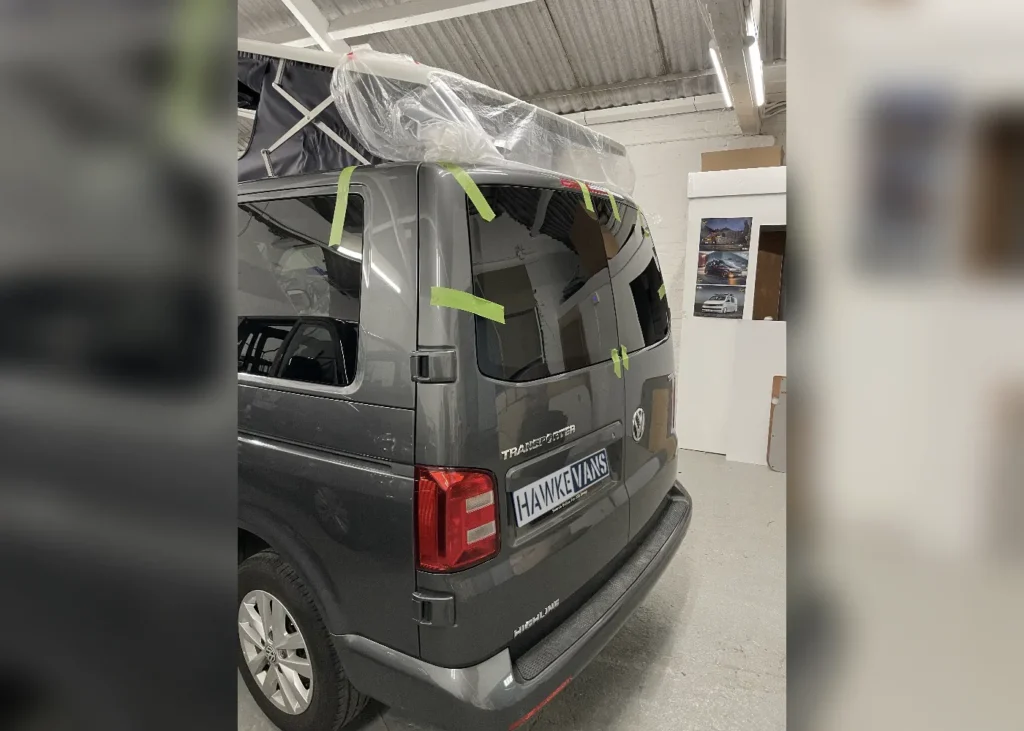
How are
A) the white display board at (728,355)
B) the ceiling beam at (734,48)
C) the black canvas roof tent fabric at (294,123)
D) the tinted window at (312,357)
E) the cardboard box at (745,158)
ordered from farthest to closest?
the cardboard box at (745,158), the white display board at (728,355), the ceiling beam at (734,48), the black canvas roof tent fabric at (294,123), the tinted window at (312,357)

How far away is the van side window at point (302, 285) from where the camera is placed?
5.14 feet

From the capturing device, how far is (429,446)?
1.38 m

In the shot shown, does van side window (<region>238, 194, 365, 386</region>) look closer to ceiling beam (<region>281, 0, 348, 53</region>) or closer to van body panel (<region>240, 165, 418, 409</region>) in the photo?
van body panel (<region>240, 165, 418, 409</region>)

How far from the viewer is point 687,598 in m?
2.69

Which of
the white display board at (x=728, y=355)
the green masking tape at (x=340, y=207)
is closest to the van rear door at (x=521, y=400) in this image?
the green masking tape at (x=340, y=207)

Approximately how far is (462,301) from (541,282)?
1.10ft

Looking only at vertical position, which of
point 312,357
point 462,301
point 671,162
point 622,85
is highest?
point 622,85

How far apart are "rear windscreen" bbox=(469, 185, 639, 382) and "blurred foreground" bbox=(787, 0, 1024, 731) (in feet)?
3.90

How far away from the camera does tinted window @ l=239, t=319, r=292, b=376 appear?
5.70 ft

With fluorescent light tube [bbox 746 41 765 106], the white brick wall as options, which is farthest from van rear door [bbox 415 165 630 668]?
the white brick wall

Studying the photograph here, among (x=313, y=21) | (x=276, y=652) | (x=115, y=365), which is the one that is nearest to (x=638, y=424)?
(x=276, y=652)

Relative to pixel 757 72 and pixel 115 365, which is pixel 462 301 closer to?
pixel 115 365

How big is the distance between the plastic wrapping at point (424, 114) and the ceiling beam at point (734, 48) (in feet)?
6.75

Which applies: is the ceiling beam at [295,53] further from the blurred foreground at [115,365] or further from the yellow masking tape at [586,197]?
Result: the blurred foreground at [115,365]
